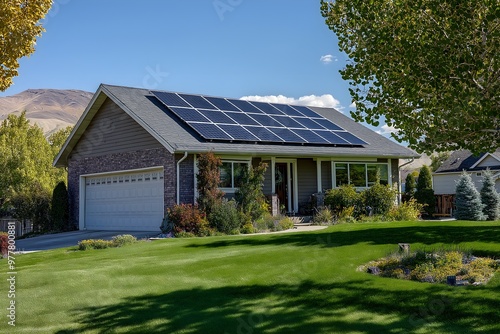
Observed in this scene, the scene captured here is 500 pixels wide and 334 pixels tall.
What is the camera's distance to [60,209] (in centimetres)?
2602

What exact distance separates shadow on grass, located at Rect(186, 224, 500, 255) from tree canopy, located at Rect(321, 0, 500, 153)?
313 cm

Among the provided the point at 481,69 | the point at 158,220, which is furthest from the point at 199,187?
the point at 481,69

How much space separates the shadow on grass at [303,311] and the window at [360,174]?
1658cm

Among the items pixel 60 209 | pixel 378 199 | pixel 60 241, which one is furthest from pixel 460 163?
pixel 60 241

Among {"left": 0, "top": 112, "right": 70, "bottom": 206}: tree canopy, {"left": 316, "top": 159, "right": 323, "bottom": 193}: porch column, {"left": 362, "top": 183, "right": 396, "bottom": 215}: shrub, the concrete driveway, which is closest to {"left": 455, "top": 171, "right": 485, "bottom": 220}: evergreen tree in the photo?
{"left": 362, "top": 183, "right": 396, "bottom": 215}: shrub

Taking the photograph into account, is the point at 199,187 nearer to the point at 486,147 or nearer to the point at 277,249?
the point at 277,249

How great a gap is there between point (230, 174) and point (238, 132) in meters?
1.79

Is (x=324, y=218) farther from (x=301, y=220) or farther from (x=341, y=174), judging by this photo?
(x=341, y=174)

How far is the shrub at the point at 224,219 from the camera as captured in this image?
19.6m

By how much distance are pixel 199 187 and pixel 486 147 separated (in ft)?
38.7

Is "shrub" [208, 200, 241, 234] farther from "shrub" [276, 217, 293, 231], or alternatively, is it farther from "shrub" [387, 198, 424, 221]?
"shrub" [387, 198, 424, 221]

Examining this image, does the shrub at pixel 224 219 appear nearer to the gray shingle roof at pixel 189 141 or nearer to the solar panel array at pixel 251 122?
the gray shingle roof at pixel 189 141

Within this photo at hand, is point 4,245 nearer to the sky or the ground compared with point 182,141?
nearer to the ground

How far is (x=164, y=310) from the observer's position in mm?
8523
